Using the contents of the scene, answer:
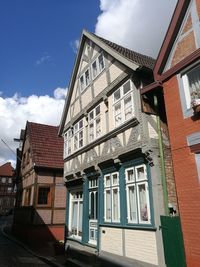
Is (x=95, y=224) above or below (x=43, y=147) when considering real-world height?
below

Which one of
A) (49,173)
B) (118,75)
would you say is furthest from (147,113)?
(49,173)

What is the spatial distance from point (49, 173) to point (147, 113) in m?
12.7

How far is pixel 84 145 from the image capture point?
43.9ft

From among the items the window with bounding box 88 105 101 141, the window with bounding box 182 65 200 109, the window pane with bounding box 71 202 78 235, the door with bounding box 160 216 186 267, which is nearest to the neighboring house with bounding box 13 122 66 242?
the window pane with bounding box 71 202 78 235

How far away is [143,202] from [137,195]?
33cm

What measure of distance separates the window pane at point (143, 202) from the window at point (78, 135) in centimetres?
589

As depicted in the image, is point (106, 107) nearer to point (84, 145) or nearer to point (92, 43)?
point (84, 145)

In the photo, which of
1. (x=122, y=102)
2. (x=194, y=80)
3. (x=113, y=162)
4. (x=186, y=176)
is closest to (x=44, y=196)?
(x=113, y=162)

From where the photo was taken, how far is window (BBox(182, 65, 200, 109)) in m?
7.73

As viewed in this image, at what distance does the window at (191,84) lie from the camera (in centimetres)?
773

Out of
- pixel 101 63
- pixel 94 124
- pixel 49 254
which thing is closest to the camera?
pixel 94 124

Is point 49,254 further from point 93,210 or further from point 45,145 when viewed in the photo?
point 45,145

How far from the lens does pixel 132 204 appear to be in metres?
9.27

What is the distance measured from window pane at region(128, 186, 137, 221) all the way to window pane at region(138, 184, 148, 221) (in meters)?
0.35
